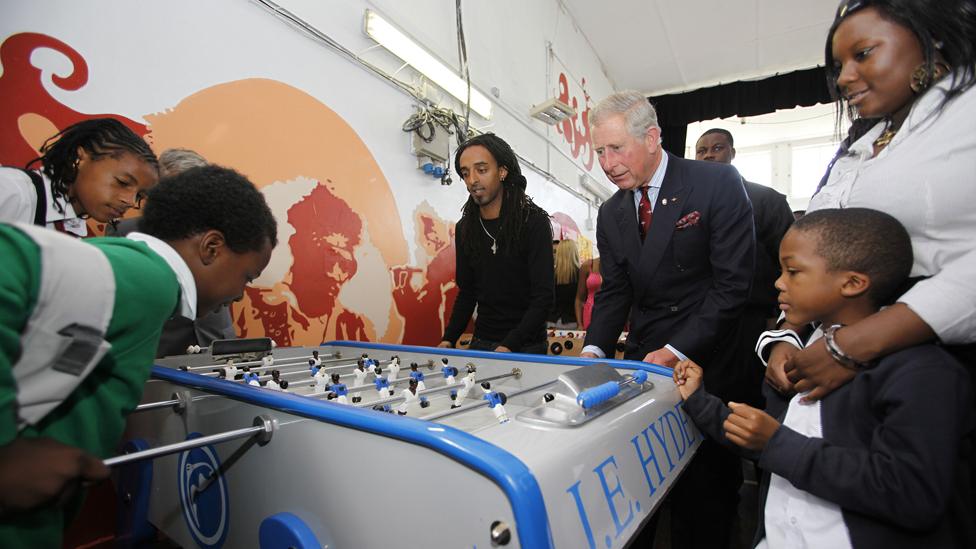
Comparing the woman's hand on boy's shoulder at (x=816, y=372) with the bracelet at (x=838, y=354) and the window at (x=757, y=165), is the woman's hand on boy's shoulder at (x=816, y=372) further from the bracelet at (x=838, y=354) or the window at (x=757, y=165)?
the window at (x=757, y=165)

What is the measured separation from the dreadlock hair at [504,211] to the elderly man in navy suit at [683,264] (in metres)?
0.54

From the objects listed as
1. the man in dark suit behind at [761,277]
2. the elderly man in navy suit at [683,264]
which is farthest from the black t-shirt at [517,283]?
the man in dark suit behind at [761,277]

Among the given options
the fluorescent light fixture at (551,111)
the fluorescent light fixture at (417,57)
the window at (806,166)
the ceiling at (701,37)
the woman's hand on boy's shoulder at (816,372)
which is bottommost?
the woman's hand on boy's shoulder at (816,372)

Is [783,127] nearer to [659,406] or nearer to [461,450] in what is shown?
[659,406]

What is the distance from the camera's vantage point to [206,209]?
34.3 inches

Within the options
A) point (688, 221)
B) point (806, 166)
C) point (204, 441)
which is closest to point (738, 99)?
point (806, 166)

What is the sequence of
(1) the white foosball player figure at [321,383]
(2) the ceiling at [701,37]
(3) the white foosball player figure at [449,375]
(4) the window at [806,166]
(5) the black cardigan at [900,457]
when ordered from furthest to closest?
1. (4) the window at [806,166]
2. (2) the ceiling at [701,37]
3. (3) the white foosball player figure at [449,375]
4. (1) the white foosball player figure at [321,383]
5. (5) the black cardigan at [900,457]

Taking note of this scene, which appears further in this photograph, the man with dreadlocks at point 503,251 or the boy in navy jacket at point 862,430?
the man with dreadlocks at point 503,251

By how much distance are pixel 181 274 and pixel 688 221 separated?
1.46m

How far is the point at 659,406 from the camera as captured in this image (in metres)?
1.04

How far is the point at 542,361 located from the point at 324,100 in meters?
1.68

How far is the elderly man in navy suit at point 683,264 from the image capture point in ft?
4.74

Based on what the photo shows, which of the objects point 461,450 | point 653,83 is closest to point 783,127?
point 653,83

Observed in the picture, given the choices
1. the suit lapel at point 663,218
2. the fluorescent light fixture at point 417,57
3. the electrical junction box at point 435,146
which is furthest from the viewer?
the electrical junction box at point 435,146
